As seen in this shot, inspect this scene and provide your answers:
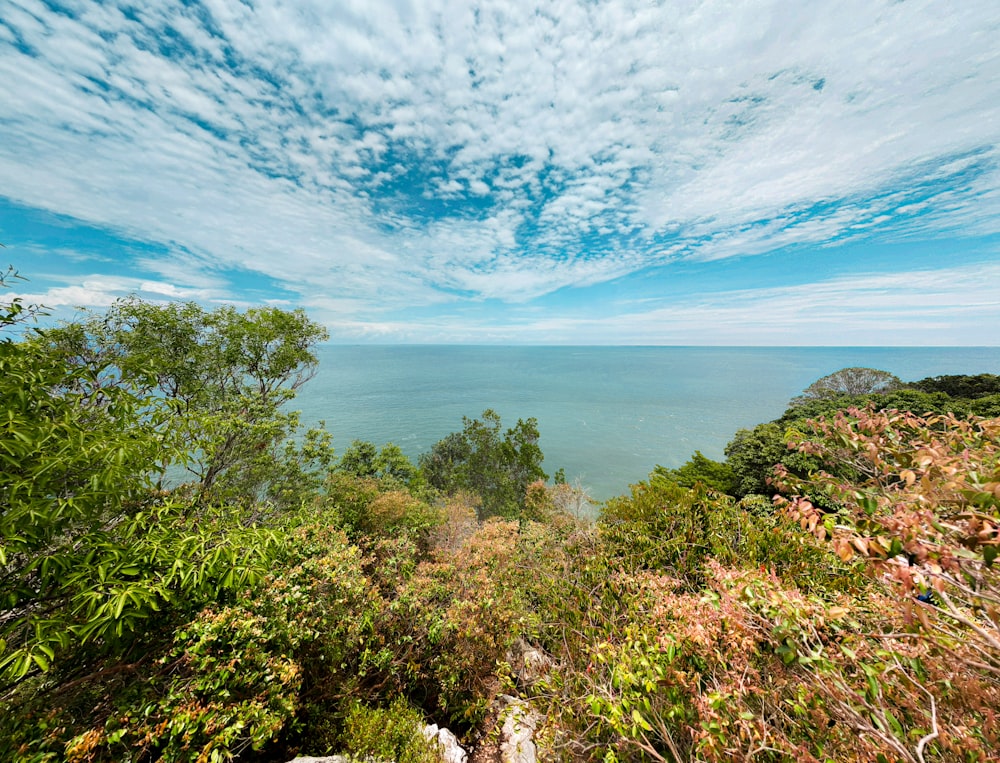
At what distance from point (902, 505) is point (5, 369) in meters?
6.22

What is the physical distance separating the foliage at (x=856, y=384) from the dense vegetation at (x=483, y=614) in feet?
150

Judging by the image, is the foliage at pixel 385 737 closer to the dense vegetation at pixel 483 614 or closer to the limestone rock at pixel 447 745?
the dense vegetation at pixel 483 614

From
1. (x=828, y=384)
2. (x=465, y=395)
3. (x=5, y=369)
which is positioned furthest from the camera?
(x=465, y=395)

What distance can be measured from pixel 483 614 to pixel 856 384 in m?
52.0

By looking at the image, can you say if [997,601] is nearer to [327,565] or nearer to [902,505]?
[902,505]

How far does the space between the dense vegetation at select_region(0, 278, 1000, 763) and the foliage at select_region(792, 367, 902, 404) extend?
45711mm

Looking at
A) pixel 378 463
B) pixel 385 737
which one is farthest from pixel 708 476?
pixel 385 737

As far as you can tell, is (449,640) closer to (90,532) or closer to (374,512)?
(90,532)

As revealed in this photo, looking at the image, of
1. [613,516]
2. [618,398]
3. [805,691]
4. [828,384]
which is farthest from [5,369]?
[618,398]

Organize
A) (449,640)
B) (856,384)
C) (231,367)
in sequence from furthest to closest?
(856,384) → (231,367) → (449,640)

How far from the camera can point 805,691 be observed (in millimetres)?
2600

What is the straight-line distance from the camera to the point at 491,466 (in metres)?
27.5

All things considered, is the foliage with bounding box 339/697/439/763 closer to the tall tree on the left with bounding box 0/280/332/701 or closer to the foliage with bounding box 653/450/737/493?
the tall tree on the left with bounding box 0/280/332/701

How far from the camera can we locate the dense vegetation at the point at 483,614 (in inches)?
85.2
